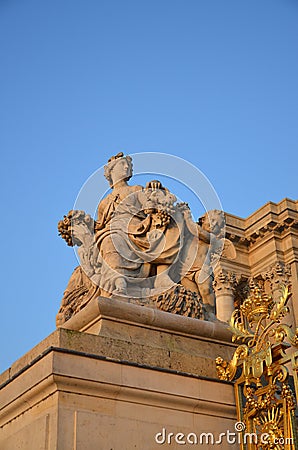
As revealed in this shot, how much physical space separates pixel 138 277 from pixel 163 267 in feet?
1.38

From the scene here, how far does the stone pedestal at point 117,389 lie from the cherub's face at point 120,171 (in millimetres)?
2942

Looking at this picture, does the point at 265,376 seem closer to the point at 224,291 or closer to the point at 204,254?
the point at 204,254

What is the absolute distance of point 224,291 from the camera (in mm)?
33281

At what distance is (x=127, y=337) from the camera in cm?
711

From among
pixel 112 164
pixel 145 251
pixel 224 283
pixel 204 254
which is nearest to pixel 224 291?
pixel 224 283

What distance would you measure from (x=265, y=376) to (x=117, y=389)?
1.39 m

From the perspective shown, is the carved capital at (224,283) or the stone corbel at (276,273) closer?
the carved capital at (224,283)

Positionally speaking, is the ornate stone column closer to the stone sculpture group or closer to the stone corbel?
the stone corbel

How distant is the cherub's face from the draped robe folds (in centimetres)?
60

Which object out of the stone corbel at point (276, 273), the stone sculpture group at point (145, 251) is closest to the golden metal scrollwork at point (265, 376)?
the stone sculpture group at point (145, 251)

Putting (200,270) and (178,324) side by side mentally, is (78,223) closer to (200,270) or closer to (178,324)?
(200,270)

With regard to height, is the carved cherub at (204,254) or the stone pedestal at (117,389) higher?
the carved cherub at (204,254)

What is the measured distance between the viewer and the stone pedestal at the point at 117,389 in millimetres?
6066

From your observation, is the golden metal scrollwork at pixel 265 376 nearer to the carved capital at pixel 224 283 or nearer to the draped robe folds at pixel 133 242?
the draped robe folds at pixel 133 242
